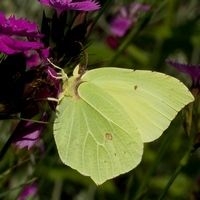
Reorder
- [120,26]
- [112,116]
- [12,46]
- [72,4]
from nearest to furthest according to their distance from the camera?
[12,46] → [72,4] → [112,116] → [120,26]

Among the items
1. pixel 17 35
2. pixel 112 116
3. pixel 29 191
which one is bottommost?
pixel 29 191

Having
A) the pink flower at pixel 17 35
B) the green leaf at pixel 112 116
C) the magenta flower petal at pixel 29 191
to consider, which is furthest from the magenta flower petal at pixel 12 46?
the magenta flower petal at pixel 29 191

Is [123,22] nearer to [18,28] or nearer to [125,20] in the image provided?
[125,20]

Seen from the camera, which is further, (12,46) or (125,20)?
(125,20)

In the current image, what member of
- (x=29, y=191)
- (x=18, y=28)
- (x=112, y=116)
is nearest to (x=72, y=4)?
(x=18, y=28)

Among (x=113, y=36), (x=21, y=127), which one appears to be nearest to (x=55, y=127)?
(x=21, y=127)
